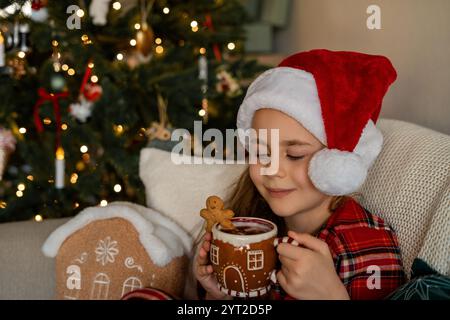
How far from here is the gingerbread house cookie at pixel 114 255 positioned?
1163mm

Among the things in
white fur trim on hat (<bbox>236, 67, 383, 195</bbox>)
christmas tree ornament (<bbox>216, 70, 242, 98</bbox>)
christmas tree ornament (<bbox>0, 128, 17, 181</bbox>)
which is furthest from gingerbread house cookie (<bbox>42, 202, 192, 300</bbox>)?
christmas tree ornament (<bbox>216, 70, 242, 98</bbox>)

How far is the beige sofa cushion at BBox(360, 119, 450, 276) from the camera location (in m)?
0.83

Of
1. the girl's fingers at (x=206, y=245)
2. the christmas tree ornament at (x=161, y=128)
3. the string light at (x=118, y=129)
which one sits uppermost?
the christmas tree ornament at (x=161, y=128)

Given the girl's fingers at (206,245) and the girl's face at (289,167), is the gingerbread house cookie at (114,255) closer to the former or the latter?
the girl's fingers at (206,245)

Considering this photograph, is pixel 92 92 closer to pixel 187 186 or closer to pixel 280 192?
pixel 187 186

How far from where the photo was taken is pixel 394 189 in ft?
3.25

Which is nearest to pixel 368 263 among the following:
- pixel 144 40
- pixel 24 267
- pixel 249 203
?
pixel 249 203

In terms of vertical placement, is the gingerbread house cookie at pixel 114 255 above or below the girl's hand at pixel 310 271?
below

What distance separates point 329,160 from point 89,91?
3.80ft

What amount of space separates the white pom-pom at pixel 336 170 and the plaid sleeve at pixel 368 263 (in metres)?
0.10

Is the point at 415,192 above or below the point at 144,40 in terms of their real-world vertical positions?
below

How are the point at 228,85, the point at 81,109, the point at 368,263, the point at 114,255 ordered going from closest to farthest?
the point at 368,263 → the point at 114,255 → the point at 81,109 → the point at 228,85

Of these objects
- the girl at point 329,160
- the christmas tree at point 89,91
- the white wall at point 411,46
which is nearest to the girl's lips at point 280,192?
the girl at point 329,160

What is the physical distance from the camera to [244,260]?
2.68ft
